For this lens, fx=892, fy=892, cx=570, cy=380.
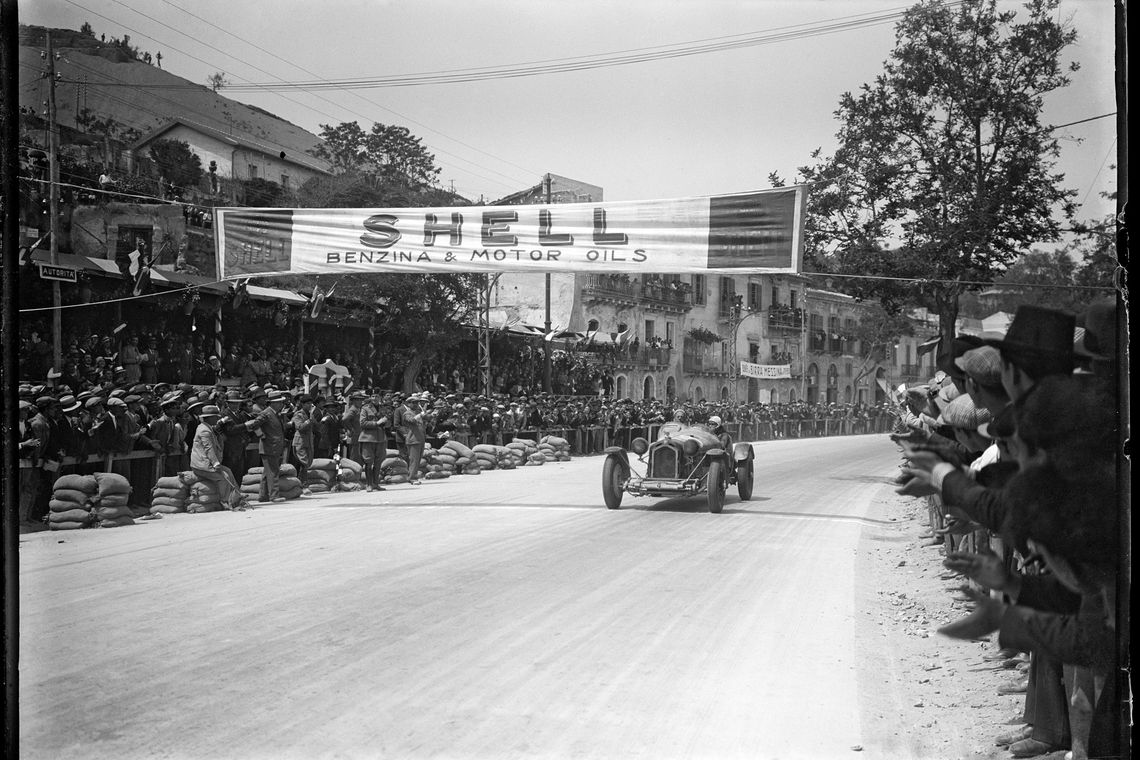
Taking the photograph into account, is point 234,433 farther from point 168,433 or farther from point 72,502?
point 72,502

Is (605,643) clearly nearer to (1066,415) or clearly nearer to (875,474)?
(1066,415)

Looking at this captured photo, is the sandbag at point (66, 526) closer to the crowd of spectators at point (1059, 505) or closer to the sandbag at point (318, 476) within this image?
the sandbag at point (318, 476)

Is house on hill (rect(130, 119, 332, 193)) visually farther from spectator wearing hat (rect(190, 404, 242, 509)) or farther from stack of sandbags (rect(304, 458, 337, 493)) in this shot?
spectator wearing hat (rect(190, 404, 242, 509))

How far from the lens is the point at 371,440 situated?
15.4 metres

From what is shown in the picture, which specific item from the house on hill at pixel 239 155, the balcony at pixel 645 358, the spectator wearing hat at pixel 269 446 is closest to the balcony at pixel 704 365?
the balcony at pixel 645 358

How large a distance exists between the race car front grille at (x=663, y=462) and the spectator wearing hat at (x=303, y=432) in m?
5.84

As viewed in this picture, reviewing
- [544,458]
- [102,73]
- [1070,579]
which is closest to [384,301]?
[544,458]

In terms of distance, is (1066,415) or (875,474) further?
(875,474)

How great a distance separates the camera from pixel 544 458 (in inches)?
917

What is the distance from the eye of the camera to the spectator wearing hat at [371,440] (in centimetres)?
1531

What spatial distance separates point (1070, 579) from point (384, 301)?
838 inches

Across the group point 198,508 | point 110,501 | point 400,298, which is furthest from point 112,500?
point 400,298

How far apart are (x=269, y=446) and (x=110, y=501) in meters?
3.16

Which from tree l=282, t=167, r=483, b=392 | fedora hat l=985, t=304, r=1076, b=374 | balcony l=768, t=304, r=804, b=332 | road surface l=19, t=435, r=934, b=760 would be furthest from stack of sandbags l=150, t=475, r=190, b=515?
balcony l=768, t=304, r=804, b=332
